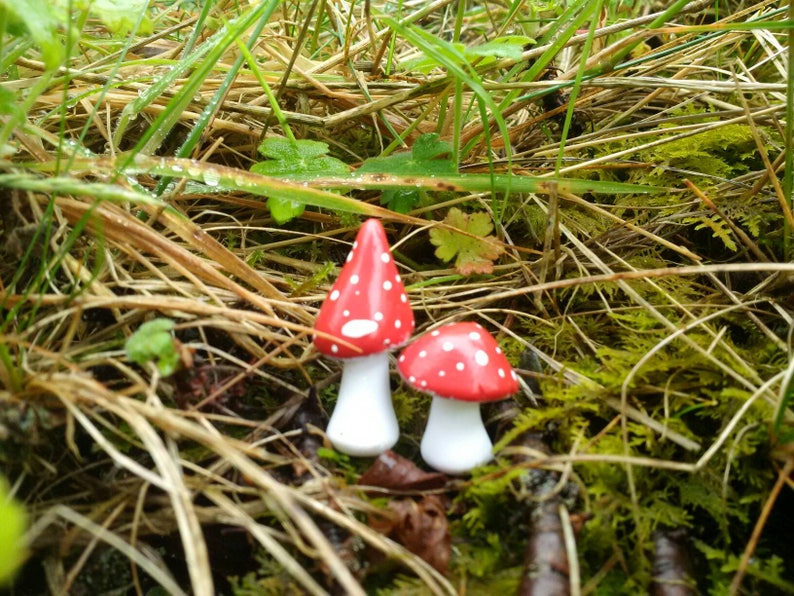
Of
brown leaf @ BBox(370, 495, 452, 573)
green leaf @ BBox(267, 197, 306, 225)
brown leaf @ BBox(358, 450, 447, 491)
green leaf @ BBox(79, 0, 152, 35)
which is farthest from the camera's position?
green leaf @ BBox(267, 197, 306, 225)

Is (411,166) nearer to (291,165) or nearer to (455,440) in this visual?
(291,165)

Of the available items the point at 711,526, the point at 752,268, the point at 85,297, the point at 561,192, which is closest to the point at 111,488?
the point at 85,297

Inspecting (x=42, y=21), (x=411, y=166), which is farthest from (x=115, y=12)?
(x=411, y=166)

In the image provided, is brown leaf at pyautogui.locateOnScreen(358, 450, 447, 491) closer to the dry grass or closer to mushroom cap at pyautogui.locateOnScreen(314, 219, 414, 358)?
the dry grass

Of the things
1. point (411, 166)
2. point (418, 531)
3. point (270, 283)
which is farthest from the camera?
point (411, 166)

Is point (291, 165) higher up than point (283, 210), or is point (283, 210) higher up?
point (291, 165)

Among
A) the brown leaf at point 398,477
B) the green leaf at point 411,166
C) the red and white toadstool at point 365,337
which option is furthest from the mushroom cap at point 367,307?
the green leaf at point 411,166

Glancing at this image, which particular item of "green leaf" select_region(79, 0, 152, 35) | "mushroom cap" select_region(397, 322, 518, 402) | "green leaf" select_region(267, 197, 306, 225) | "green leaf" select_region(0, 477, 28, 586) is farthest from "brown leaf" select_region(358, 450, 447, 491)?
"green leaf" select_region(79, 0, 152, 35)
